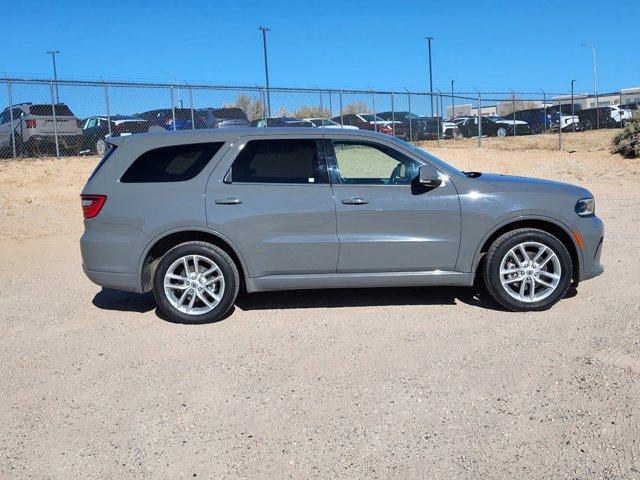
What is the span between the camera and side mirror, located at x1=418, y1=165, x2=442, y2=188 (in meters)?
6.25

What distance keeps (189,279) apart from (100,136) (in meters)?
13.4

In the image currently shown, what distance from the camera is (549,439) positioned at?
3.88 metres

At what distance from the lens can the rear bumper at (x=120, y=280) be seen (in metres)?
6.36

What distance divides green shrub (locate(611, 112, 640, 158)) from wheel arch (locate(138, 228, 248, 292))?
19174mm

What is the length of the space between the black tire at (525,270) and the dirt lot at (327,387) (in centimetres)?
17

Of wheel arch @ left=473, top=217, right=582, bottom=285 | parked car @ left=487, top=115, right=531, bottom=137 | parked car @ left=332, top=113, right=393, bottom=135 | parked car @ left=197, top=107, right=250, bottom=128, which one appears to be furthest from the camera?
parked car @ left=487, top=115, right=531, bottom=137

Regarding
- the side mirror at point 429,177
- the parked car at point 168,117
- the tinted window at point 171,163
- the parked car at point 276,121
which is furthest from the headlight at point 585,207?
the parked car at point 276,121

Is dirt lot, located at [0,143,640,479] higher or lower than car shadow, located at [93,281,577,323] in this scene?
lower

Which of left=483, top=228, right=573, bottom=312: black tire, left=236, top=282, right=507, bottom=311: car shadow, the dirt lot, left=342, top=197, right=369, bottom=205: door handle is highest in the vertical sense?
left=342, top=197, right=369, bottom=205: door handle

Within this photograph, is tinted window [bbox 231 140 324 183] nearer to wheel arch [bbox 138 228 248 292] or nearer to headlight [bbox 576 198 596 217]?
wheel arch [bbox 138 228 248 292]

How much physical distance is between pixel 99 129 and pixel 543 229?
14.6 m

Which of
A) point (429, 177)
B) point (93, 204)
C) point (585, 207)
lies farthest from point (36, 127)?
point (585, 207)

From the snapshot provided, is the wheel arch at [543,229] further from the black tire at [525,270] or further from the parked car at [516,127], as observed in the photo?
the parked car at [516,127]

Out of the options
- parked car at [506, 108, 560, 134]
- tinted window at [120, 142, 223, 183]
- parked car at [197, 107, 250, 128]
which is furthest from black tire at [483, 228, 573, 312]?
parked car at [506, 108, 560, 134]
